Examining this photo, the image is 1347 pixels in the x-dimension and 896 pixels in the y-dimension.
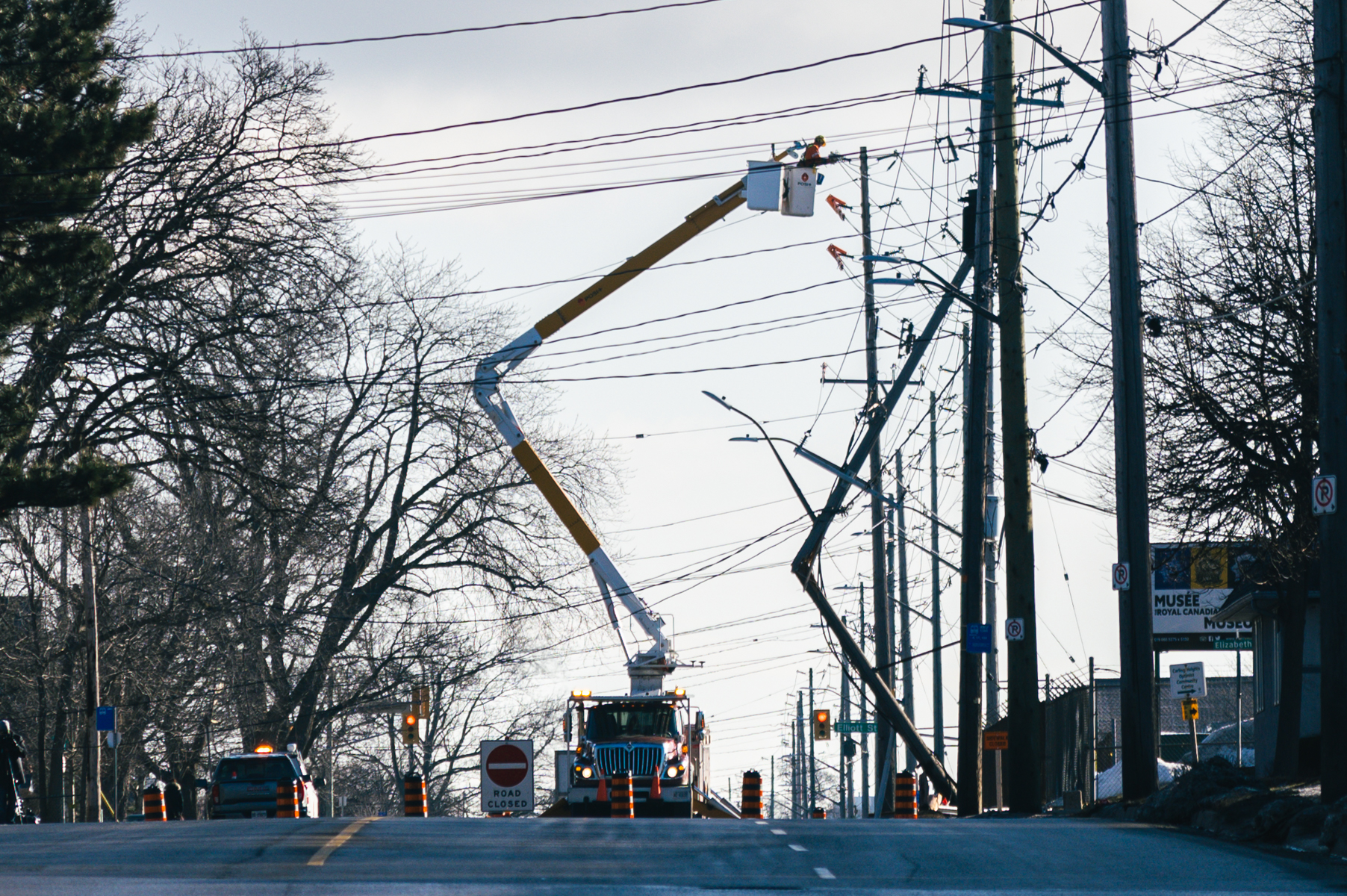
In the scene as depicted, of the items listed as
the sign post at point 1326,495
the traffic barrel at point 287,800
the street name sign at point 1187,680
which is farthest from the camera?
the street name sign at point 1187,680

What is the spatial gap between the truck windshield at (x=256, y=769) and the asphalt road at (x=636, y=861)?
45.6 ft

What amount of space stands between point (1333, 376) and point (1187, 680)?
1713 cm

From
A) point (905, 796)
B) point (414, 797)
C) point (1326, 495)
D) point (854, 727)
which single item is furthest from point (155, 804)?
point (1326, 495)

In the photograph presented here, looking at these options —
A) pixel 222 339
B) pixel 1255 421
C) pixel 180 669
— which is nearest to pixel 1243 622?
pixel 1255 421

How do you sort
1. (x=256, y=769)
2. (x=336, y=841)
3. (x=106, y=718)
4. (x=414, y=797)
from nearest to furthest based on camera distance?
(x=336, y=841)
(x=414, y=797)
(x=256, y=769)
(x=106, y=718)

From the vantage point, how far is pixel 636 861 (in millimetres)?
14594

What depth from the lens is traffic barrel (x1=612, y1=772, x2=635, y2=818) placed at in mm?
26828

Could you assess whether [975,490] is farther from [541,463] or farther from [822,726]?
[822,726]

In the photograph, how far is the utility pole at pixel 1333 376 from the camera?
16.6 metres

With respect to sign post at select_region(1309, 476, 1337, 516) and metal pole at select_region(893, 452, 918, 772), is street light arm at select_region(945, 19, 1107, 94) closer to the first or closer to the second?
sign post at select_region(1309, 476, 1337, 516)

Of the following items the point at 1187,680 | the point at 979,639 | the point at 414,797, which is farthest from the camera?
the point at 1187,680

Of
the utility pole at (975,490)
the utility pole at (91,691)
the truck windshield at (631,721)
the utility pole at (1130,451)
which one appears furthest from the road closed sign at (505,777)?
the utility pole at (91,691)

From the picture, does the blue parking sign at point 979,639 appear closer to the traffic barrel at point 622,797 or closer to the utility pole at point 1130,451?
the utility pole at point 1130,451

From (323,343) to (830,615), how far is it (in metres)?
11.3
